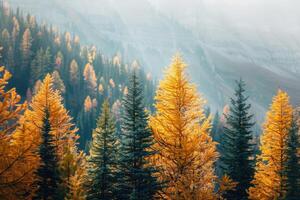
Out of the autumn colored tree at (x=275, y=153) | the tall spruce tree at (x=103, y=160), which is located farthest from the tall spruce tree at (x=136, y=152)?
the autumn colored tree at (x=275, y=153)

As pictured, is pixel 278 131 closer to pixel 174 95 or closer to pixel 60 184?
pixel 174 95

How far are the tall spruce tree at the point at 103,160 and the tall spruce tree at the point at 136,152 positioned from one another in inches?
52.7

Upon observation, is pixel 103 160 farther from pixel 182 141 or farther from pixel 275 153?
pixel 275 153

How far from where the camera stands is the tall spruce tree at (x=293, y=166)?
78.0 ft

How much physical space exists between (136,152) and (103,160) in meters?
3.03

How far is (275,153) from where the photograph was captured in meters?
26.6

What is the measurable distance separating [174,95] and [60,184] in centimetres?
920

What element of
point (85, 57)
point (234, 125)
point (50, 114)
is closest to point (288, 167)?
point (234, 125)

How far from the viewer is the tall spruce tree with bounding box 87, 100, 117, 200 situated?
22.0 metres

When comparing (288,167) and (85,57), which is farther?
(85,57)

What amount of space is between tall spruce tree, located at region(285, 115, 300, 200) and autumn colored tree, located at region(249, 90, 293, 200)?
45cm

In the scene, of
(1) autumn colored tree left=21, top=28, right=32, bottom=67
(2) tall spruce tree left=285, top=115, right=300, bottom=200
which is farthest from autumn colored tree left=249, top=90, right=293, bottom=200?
(1) autumn colored tree left=21, top=28, right=32, bottom=67

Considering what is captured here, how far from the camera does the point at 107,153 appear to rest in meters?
22.1

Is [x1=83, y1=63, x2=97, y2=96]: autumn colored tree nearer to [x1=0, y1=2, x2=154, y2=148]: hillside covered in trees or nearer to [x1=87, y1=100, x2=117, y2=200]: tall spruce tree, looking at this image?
[x1=0, y1=2, x2=154, y2=148]: hillside covered in trees
